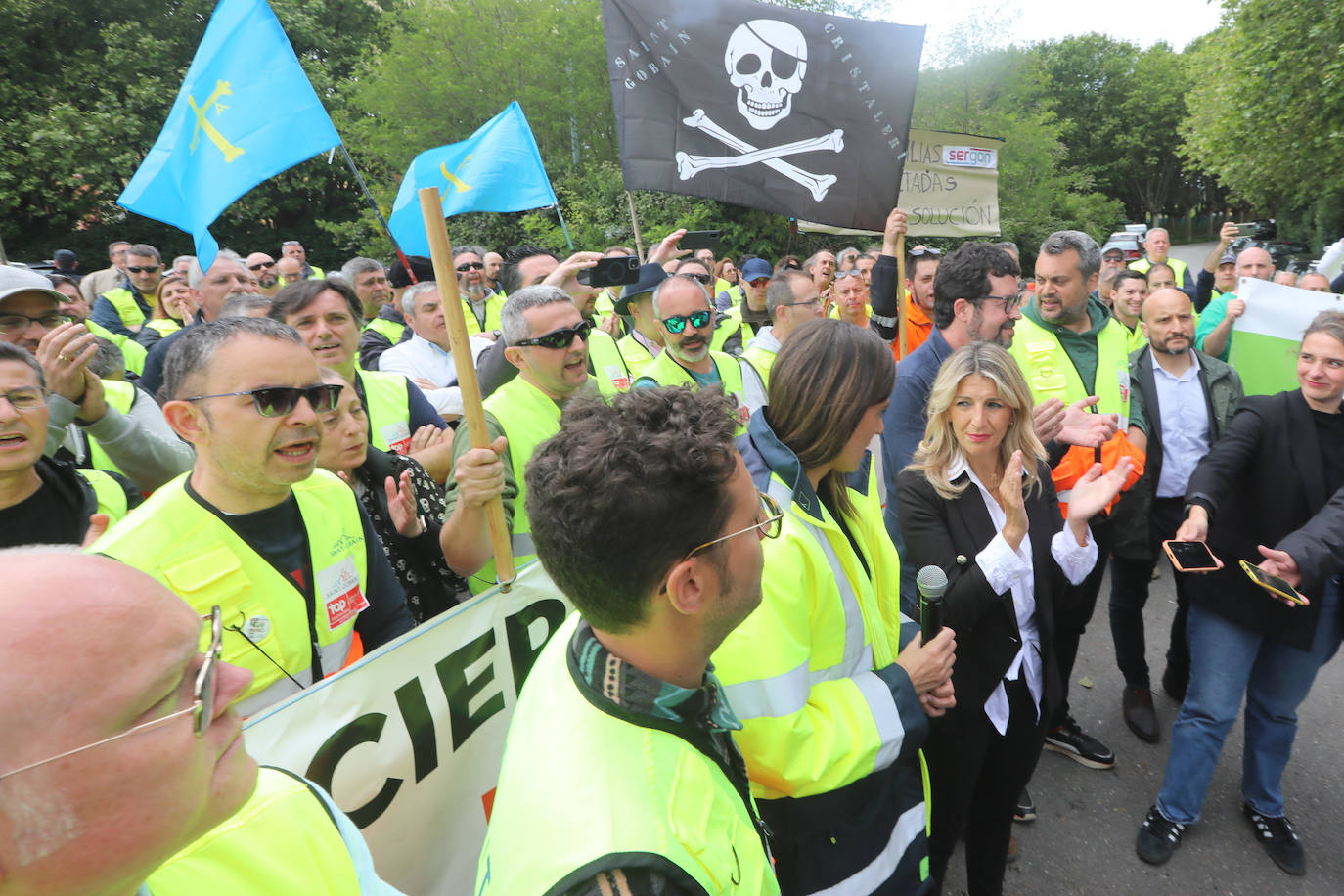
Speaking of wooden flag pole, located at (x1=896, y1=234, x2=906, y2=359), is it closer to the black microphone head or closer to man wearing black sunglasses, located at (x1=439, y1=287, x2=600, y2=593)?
man wearing black sunglasses, located at (x1=439, y1=287, x2=600, y2=593)

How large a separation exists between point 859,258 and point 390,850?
8.10 m

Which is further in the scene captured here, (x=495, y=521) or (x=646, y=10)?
(x=646, y=10)

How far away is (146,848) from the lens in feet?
2.61

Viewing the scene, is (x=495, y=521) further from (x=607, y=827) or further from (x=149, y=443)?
(x=149, y=443)

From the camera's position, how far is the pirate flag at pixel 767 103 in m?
3.89

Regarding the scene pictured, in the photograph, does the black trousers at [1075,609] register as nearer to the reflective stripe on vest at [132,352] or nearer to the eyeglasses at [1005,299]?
the eyeglasses at [1005,299]

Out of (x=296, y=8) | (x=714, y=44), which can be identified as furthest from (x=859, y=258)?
(x=296, y=8)

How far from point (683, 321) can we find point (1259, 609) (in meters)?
2.93

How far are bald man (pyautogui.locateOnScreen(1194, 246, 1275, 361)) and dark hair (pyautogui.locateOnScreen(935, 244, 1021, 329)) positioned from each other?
2130mm

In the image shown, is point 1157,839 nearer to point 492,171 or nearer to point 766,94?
point 766,94

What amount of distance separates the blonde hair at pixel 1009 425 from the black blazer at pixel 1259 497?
2.85 ft

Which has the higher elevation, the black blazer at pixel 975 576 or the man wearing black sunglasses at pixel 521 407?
the man wearing black sunglasses at pixel 521 407

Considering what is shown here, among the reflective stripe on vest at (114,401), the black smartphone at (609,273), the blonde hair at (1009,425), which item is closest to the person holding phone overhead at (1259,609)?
the blonde hair at (1009,425)

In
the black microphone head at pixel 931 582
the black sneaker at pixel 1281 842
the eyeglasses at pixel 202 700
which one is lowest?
the black sneaker at pixel 1281 842
